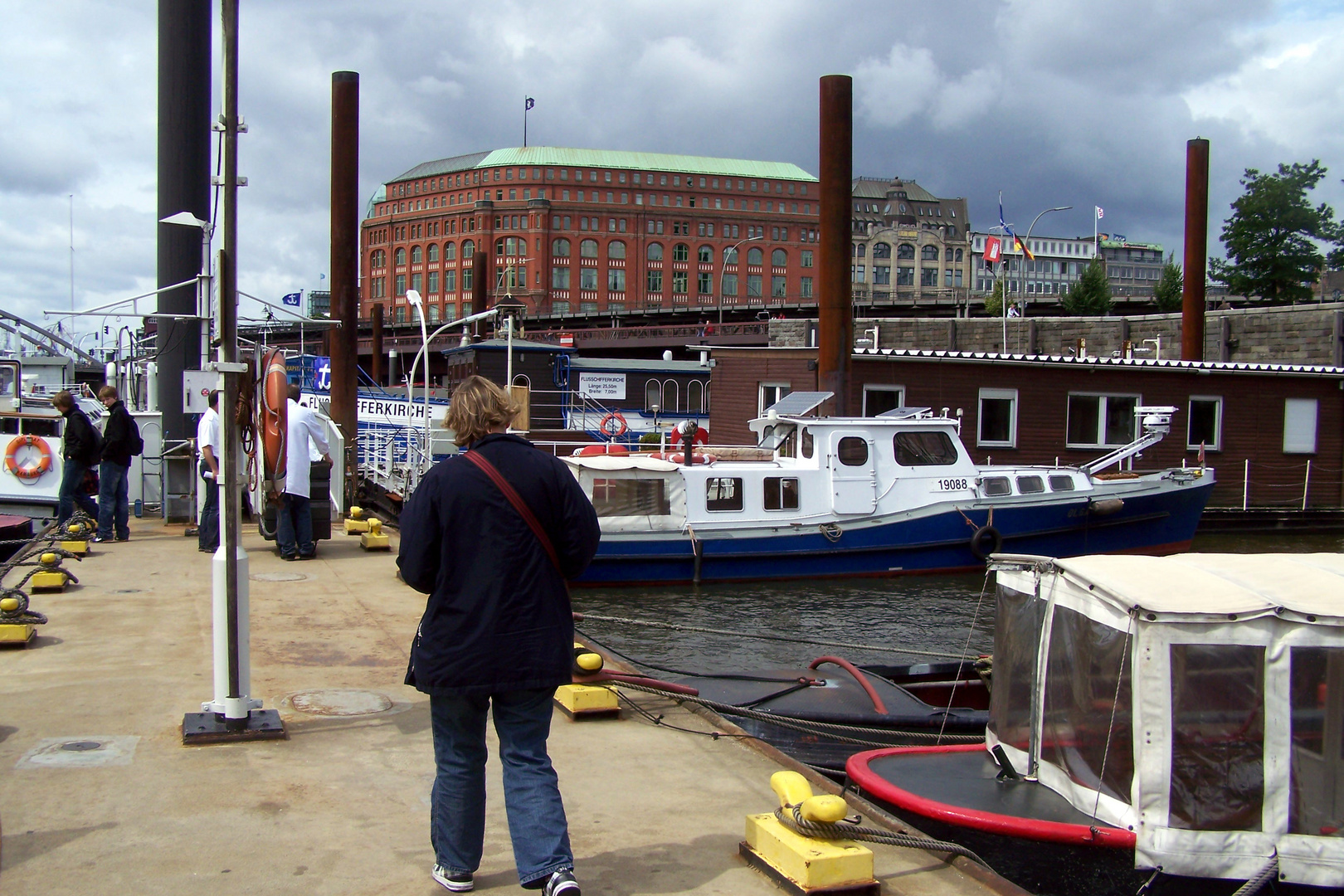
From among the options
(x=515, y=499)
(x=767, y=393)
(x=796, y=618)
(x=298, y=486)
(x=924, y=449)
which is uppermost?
(x=767, y=393)

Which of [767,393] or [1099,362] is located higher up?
[1099,362]

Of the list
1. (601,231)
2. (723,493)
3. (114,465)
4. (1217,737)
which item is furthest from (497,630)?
(601,231)

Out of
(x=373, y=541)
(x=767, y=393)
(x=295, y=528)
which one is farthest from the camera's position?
(x=767, y=393)

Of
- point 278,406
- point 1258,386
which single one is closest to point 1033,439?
point 1258,386

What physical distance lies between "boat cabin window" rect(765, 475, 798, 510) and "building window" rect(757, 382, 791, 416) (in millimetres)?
10845

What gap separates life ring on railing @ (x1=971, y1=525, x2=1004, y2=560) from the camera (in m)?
18.0

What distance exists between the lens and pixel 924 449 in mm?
18078

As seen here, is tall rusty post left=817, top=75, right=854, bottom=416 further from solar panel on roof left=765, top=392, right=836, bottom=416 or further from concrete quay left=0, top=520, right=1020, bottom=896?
concrete quay left=0, top=520, right=1020, bottom=896

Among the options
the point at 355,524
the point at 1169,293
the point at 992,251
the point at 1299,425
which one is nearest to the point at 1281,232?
the point at 1169,293

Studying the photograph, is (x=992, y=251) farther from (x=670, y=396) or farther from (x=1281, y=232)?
(x=1281, y=232)

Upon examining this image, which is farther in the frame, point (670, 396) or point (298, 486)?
point (670, 396)

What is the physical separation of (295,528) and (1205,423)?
23171 mm

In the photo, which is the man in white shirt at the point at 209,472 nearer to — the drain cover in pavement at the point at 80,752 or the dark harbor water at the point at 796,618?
the dark harbor water at the point at 796,618

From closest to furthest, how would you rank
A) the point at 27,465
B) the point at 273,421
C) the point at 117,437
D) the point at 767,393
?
the point at 273,421 < the point at 117,437 < the point at 27,465 < the point at 767,393
